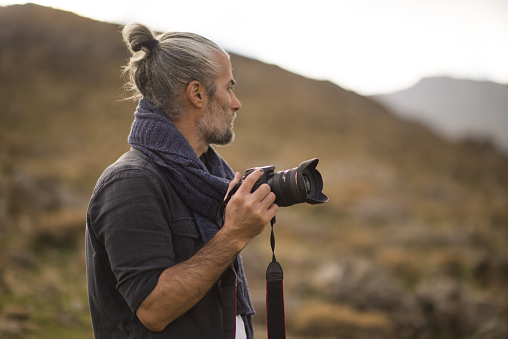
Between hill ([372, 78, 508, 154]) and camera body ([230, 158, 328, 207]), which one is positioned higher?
camera body ([230, 158, 328, 207])

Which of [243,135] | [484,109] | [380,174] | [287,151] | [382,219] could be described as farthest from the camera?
[484,109]

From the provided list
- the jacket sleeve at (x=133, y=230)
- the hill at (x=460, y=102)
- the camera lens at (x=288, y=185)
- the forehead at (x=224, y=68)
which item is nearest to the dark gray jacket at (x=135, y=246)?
the jacket sleeve at (x=133, y=230)

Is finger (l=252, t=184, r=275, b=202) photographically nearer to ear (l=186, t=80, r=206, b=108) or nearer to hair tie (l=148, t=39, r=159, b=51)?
ear (l=186, t=80, r=206, b=108)

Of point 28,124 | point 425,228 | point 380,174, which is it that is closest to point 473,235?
point 425,228

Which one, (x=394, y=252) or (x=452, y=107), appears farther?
→ (x=452, y=107)

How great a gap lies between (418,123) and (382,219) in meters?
22.7

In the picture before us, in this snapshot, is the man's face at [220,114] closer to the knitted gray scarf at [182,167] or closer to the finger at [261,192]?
the knitted gray scarf at [182,167]

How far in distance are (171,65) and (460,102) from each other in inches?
3559

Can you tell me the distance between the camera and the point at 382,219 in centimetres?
1210

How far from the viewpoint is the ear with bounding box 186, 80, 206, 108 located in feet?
6.04

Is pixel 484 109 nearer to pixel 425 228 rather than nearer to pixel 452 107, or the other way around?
pixel 452 107

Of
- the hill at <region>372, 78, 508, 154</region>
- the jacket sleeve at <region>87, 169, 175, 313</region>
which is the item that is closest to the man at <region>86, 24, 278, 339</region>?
the jacket sleeve at <region>87, 169, 175, 313</region>

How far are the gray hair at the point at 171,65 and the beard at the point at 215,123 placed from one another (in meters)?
0.07

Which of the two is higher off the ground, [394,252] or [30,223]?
[30,223]
